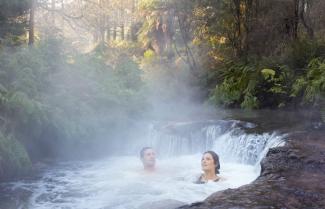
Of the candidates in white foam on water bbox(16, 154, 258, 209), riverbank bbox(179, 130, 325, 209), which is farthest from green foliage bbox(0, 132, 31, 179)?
riverbank bbox(179, 130, 325, 209)

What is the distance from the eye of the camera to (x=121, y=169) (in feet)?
34.7

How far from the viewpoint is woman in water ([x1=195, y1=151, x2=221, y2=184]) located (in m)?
7.23

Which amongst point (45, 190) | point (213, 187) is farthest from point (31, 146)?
point (213, 187)

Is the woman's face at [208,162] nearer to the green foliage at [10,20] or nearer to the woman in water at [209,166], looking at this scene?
the woman in water at [209,166]

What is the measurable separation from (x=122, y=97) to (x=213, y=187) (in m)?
6.82

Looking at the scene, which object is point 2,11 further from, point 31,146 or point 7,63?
point 31,146

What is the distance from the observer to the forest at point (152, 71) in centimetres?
1103

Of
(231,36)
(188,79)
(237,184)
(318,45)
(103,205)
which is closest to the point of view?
(103,205)

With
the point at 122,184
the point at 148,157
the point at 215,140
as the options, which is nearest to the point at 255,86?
the point at 215,140

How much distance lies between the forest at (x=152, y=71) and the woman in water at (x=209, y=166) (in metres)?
3.92

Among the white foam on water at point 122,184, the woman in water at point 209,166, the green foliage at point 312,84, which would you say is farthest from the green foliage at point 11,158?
the green foliage at point 312,84

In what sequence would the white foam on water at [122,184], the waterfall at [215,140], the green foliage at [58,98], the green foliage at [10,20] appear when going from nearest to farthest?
the white foam on water at [122,184], the green foliage at [58,98], the waterfall at [215,140], the green foliage at [10,20]

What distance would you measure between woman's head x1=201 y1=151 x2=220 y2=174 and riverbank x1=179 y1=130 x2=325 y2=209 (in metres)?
Answer: 0.77

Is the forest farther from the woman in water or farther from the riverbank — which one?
the riverbank
